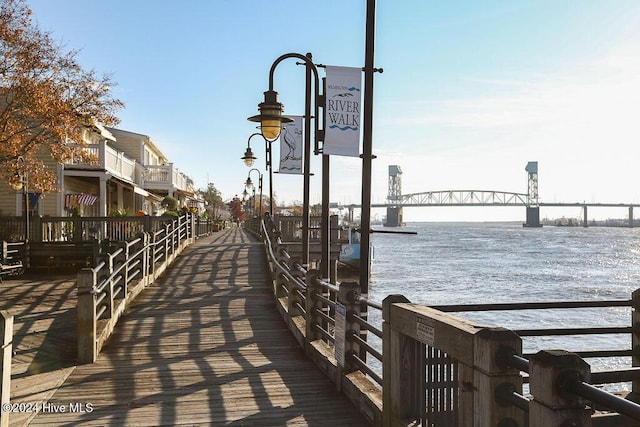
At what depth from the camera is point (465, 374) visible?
3869 mm

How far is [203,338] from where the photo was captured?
1006 centimetres

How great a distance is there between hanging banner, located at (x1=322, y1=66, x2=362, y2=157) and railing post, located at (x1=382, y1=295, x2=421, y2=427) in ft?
13.3

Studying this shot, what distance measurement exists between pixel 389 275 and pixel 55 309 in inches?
1468

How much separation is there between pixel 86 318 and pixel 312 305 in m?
3.42

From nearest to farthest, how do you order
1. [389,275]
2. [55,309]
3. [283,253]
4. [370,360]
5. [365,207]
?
[365,207] < [55,309] < [283,253] < [370,360] < [389,275]

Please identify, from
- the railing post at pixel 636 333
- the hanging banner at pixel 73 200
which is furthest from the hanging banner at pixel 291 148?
the hanging banner at pixel 73 200

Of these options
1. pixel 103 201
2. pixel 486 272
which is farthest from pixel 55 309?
pixel 486 272

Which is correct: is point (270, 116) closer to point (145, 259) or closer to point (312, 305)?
point (312, 305)

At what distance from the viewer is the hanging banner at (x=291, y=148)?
14625 millimetres

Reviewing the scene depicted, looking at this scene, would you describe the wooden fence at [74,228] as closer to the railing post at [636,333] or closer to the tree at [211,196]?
the railing post at [636,333]

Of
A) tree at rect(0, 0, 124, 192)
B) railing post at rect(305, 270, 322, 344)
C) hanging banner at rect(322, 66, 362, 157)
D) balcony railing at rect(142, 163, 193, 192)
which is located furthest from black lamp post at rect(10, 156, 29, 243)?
balcony railing at rect(142, 163, 193, 192)

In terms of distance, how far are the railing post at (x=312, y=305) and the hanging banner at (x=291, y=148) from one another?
596 centimetres

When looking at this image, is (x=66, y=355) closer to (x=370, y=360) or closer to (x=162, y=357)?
(x=162, y=357)

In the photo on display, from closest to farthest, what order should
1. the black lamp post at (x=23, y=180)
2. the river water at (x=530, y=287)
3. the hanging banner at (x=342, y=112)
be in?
1. the hanging banner at (x=342, y=112)
2. the black lamp post at (x=23, y=180)
3. the river water at (x=530, y=287)
